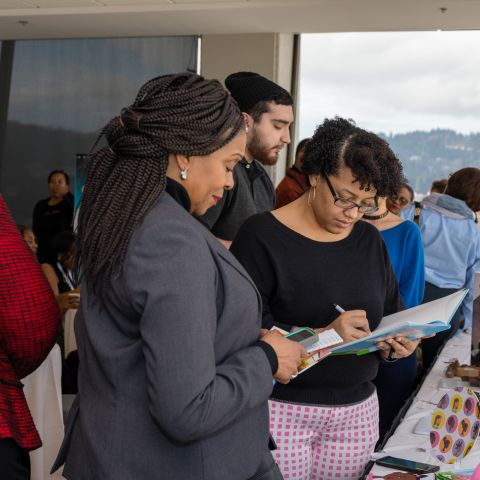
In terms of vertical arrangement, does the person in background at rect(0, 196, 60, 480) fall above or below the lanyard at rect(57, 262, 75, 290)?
above

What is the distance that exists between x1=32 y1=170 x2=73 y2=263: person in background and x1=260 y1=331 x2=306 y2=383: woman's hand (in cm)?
616

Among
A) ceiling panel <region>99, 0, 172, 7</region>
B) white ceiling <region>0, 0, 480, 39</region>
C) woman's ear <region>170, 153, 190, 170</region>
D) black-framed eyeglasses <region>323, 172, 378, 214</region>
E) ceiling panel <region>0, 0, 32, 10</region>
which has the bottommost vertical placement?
black-framed eyeglasses <region>323, 172, 378, 214</region>

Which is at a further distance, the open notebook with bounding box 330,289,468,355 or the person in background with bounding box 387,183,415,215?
the person in background with bounding box 387,183,415,215

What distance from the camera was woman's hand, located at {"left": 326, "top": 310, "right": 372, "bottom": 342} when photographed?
5.54ft

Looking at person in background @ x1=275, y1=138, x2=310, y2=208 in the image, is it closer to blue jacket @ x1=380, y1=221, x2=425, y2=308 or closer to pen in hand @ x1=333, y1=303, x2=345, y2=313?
blue jacket @ x1=380, y1=221, x2=425, y2=308

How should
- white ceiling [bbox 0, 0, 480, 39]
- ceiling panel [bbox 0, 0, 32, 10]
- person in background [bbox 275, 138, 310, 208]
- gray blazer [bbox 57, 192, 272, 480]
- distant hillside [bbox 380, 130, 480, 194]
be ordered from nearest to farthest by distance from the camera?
gray blazer [bbox 57, 192, 272, 480], person in background [bbox 275, 138, 310, 208], white ceiling [bbox 0, 0, 480, 39], ceiling panel [bbox 0, 0, 32, 10], distant hillside [bbox 380, 130, 480, 194]

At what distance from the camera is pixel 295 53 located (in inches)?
316

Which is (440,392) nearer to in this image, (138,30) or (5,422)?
(5,422)

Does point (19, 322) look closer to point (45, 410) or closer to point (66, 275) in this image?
point (45, 410)

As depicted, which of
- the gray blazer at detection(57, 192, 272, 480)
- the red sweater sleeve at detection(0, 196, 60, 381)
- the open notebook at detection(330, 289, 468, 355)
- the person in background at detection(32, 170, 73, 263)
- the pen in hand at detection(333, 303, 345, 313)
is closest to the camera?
the gray blazer at detection(57, 192, 272, 480)

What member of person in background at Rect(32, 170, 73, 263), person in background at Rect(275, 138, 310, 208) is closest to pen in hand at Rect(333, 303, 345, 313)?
person in background at Rect(275, 138, 310, 208)

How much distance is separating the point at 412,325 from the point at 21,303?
2.69ft

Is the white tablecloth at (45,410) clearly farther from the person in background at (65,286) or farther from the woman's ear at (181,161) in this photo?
the woman's ear at (181,161)

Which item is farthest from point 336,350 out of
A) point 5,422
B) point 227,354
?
point 5,422
